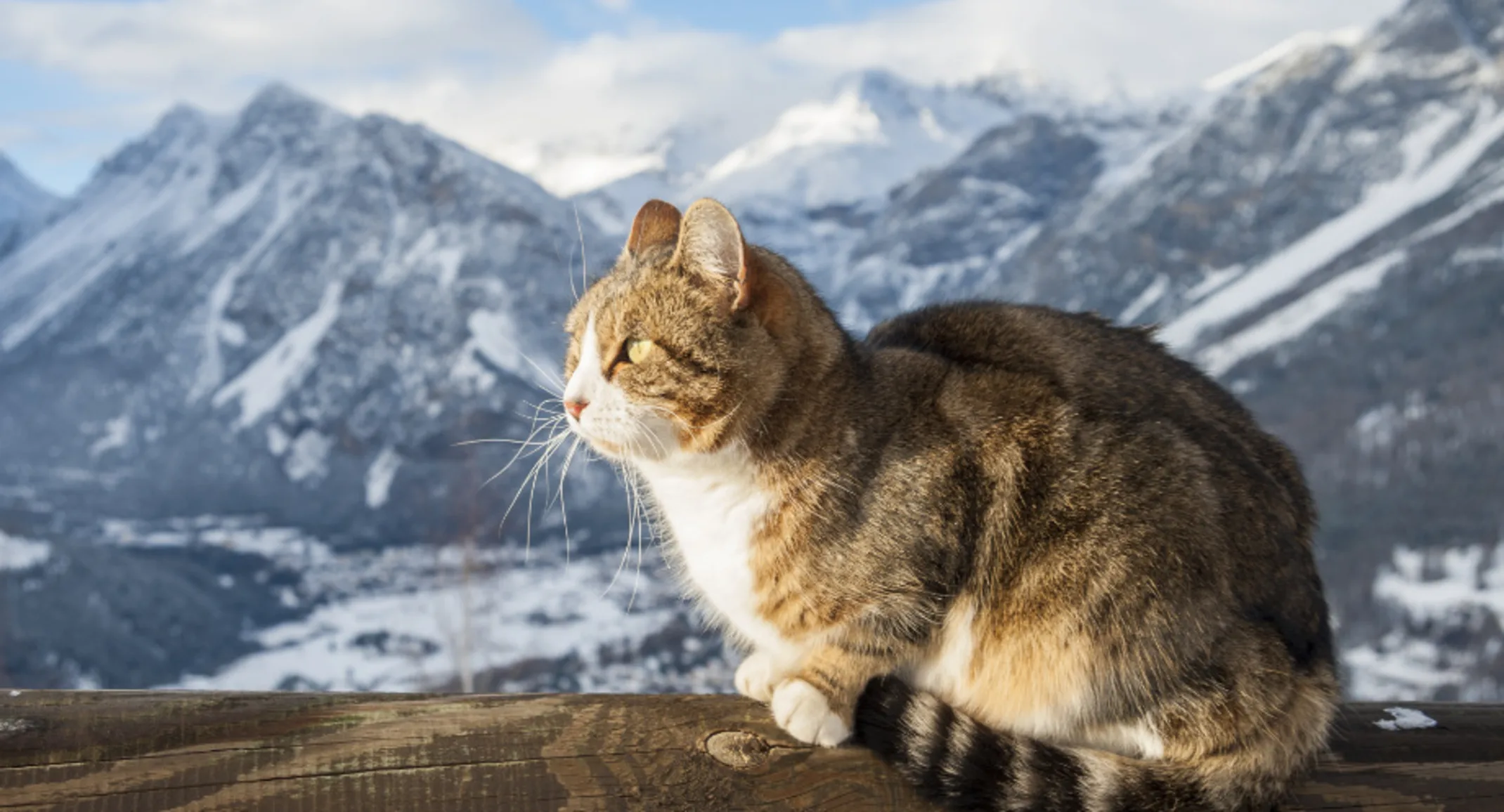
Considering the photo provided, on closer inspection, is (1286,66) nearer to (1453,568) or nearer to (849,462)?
(1453,568)

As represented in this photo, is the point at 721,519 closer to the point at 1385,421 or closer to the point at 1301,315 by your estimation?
the point at 1385,421

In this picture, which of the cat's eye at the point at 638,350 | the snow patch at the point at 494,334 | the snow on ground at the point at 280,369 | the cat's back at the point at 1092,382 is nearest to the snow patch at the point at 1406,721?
the cat's back at the point at 1092,382

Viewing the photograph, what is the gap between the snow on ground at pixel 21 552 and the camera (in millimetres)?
79438

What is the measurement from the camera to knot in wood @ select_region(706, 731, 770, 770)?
256 centimetres

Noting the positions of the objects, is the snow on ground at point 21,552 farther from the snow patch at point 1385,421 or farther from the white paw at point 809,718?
the snow patch at point 1385,421

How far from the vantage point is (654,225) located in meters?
3.43

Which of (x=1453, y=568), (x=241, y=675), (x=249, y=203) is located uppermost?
(x=249, y=203)

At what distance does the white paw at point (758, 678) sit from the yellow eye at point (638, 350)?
0.85 m

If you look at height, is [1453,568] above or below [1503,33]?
below

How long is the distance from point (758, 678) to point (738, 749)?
1.47ft

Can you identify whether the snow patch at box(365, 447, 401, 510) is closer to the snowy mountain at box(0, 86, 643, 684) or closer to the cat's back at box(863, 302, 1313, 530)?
the snowy mountain at box(0, 86, 643, 684)

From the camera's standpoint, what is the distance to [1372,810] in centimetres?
268

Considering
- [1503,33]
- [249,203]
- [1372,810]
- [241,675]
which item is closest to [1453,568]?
[241,675]

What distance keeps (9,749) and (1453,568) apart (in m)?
95.4
